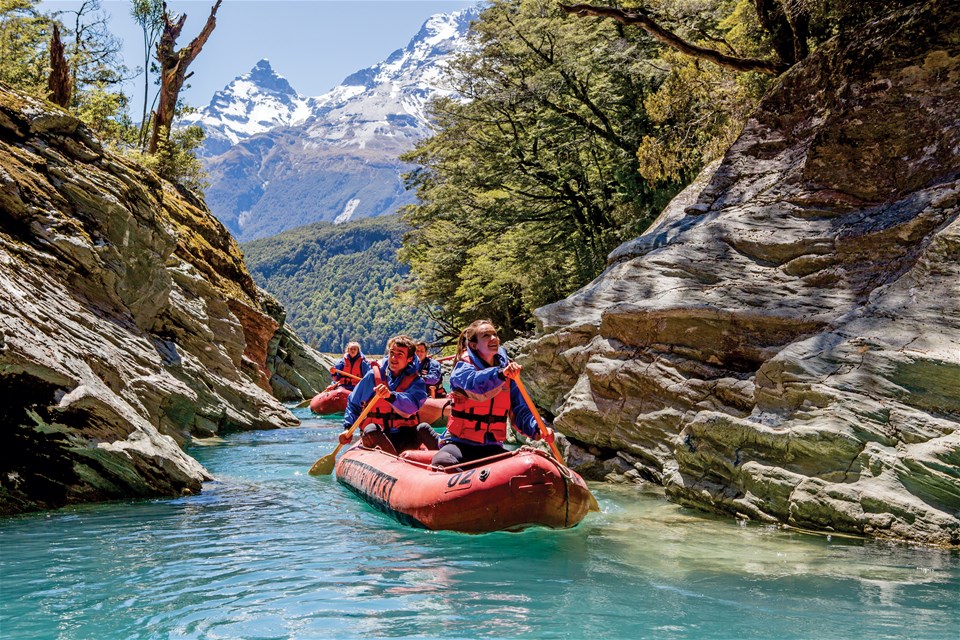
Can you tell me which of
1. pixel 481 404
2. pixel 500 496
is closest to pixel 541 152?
pixel 481 404

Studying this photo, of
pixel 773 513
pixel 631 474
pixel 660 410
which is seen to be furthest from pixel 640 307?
pixel 773 513

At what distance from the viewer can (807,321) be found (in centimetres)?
838

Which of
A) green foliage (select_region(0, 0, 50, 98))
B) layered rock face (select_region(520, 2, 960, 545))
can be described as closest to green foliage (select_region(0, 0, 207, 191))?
green foliage (select_region(0, 0, 50, 98))

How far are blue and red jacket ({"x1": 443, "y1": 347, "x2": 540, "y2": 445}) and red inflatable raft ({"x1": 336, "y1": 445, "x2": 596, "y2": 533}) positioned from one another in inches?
17.3

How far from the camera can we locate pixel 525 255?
80.1ft

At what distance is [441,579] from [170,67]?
22.4 metres

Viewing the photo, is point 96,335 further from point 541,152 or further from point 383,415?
point 541,152

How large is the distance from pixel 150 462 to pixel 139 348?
10.2 feet

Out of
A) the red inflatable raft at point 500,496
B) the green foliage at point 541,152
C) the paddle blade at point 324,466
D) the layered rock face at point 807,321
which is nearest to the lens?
the red inflatable raft at point 500,496

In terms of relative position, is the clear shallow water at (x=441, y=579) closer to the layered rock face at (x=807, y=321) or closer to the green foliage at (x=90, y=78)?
the layered rock face at (x=807, y=321)

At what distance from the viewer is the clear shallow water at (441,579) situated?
4430 mm

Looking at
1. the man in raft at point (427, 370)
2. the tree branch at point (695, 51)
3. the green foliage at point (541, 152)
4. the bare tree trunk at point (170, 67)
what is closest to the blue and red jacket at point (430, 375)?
the man in raft at point (427, 370)

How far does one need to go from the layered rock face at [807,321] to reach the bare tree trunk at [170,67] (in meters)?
15.8

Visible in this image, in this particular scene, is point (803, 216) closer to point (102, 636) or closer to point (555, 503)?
point (555, 503)
